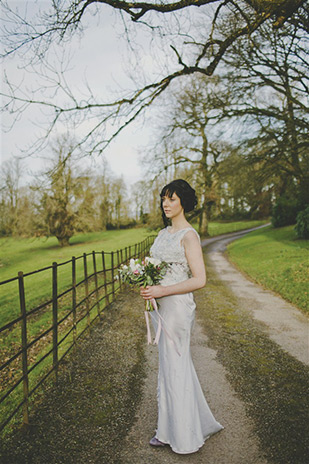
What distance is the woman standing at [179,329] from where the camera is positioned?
8.76 feet

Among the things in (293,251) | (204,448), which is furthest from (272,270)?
(204,448)

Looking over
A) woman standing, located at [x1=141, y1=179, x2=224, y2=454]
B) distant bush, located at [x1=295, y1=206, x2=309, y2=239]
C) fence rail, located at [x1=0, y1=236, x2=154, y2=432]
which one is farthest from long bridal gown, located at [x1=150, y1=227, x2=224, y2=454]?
distant bush, located at [x1=295, y1=206, x2=309, y2=239]

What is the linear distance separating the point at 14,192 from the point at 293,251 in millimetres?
12120

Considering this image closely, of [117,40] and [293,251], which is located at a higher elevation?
[117,40]

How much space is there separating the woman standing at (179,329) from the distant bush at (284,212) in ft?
84.8

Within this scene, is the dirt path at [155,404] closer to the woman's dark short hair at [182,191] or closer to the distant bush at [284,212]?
the woman's dark short hair at [182,191]

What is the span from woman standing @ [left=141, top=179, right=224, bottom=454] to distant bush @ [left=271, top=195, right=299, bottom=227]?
84.8 feet

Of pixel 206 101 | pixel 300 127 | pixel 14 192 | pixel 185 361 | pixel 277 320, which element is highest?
pixel 206 101

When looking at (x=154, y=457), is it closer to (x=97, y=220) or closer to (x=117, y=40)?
(x=117, y=40)

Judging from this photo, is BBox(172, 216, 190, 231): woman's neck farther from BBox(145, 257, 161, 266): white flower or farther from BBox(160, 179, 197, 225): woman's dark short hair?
BBox(145, 257, 161, 266): white flower

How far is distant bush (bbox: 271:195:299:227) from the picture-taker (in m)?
26.7

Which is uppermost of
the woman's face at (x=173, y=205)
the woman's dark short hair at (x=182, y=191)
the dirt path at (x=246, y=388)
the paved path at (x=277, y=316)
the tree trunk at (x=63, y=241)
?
the woman's dark short hair at (x=182, y=191)

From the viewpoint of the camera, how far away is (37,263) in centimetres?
1670

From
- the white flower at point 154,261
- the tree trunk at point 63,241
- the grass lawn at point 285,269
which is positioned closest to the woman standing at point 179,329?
the white flower at point 154,261
